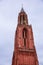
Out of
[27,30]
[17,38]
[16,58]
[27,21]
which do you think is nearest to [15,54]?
[16,58]

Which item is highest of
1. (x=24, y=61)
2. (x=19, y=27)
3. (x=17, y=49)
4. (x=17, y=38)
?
(x=19, y=27)

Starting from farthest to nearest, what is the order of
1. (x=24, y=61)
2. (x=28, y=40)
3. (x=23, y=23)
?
(x=23, y=23) → (x=28, y=40) → (x=24, y=61)

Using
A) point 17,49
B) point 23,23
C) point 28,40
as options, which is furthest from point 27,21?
point 17,49

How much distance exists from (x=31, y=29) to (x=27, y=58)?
772 centimetres

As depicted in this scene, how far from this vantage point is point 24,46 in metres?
43.2

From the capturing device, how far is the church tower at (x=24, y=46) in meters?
41.1

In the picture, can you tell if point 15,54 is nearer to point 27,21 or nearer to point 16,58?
point 16,58

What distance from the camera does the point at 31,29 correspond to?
152 feet

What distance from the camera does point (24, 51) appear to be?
4200 centimetres

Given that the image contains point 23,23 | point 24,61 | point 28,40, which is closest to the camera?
point 24,61

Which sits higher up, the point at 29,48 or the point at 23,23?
the point at 23,23

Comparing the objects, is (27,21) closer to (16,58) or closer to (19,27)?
(19,27)

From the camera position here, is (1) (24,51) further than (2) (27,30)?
No

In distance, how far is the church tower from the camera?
41094mm
